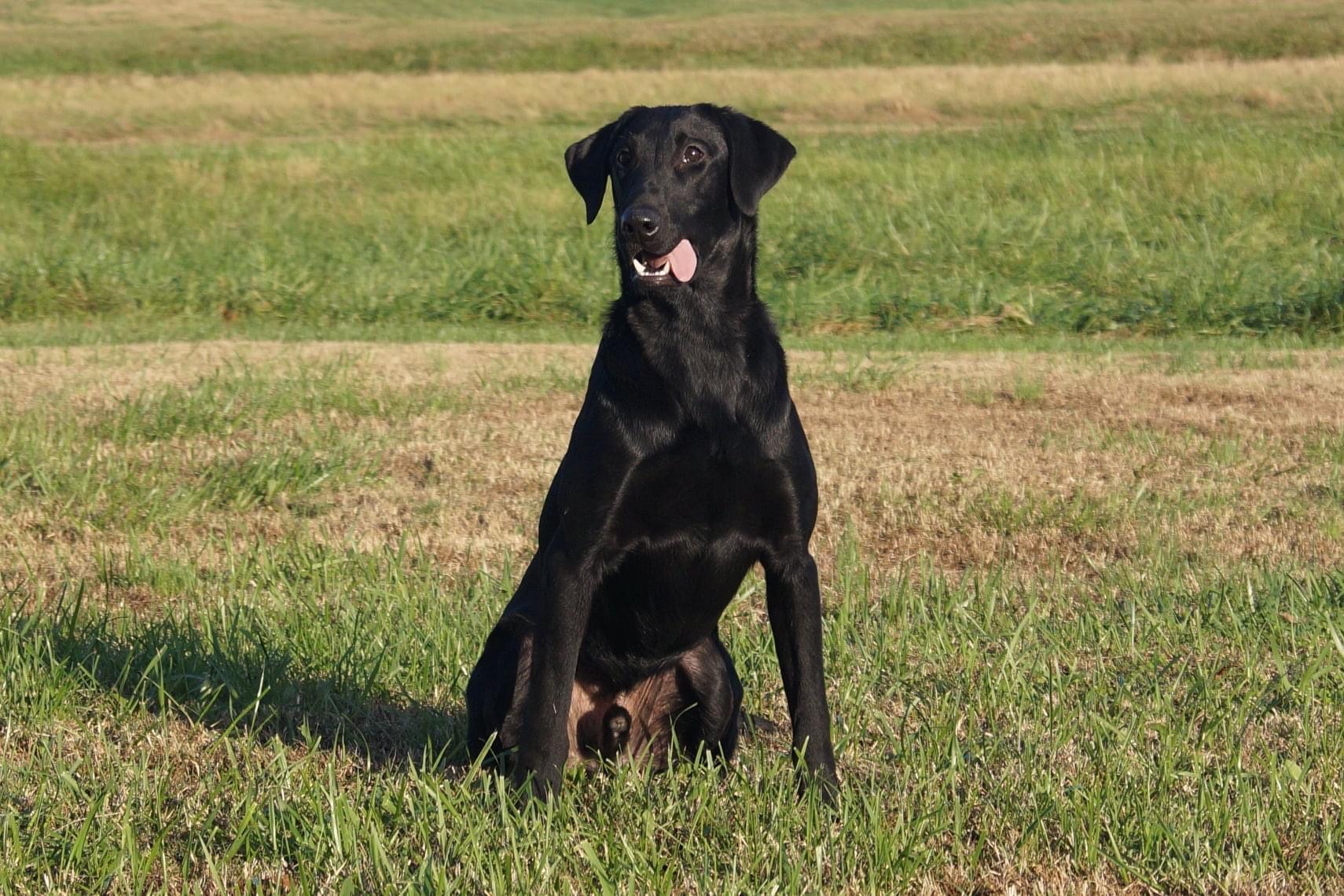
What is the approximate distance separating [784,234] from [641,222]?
12.4m

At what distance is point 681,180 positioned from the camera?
351 centimetres

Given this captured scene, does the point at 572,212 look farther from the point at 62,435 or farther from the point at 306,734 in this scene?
the point at 306,734

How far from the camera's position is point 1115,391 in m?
9.15

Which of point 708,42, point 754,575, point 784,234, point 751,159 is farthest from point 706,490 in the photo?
point 708,42

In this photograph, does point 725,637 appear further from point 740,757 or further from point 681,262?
point 681,262

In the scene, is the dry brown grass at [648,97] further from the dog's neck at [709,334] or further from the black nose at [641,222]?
the black nose at [641,222]

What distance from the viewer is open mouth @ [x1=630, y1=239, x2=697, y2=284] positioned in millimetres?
3434

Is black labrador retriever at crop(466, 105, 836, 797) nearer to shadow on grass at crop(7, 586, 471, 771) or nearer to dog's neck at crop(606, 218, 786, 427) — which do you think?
dog's neck at crop(606, 218, 786, 427)

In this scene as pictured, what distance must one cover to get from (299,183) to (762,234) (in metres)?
6.23

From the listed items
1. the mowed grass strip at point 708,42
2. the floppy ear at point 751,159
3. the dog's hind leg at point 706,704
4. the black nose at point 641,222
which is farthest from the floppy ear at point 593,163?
the mowed grass strip at point 708,42

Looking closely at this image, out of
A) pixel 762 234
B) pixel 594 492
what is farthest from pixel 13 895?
pixel 762 234

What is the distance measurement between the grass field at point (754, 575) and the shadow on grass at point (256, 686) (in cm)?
2

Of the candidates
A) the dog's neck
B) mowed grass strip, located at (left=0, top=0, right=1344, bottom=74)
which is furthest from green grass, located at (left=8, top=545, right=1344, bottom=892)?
mowed grass strip, located at (left=0, top=0, right=1344, bottom=74)

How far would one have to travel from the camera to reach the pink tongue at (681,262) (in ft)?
11.3
